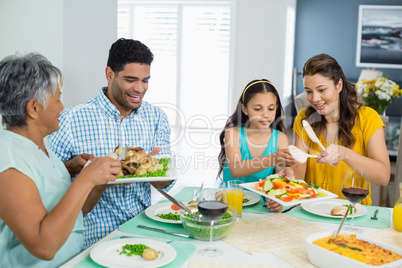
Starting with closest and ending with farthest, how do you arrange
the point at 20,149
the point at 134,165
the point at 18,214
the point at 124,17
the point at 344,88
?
the point at 18,214, the point at 20,149, the point at 134,165, the point at 344,88, the point at 124,17

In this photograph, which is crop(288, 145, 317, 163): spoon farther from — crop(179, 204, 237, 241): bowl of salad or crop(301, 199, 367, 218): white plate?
crop(179, 204, 237, 241): bowl of salad

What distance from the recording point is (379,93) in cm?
467

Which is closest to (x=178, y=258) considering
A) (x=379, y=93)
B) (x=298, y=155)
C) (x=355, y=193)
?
(x=355, y=193)

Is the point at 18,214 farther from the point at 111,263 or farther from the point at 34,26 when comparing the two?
the point at 34,26

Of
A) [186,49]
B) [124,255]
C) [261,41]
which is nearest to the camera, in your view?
[124,255]

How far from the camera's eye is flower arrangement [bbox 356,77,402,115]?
4660 millimetres

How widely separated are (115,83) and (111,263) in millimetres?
1124

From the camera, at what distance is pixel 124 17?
29.5 feet

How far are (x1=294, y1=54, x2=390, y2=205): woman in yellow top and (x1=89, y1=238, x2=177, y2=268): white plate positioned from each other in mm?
1144

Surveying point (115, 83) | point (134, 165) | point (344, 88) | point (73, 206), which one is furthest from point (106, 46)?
point (73, 206)

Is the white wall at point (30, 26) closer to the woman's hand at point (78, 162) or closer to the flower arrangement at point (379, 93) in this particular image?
the woman's hand at point (78, 162)

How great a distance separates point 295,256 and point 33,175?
0.90m

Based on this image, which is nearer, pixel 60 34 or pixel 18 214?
pixel 18 214

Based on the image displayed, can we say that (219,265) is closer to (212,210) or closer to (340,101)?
A: (212,210)
